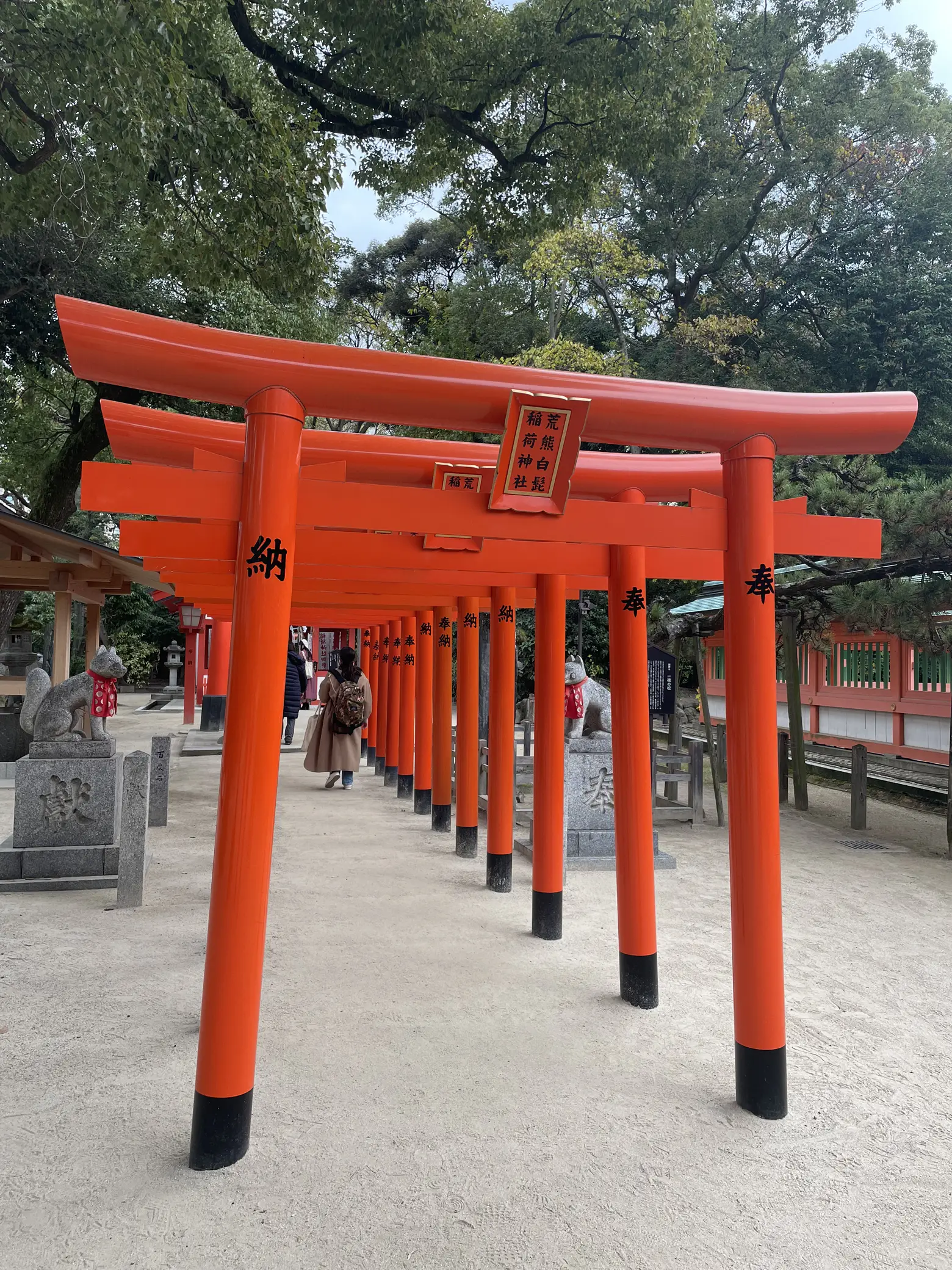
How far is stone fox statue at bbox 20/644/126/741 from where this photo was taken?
20.1ft

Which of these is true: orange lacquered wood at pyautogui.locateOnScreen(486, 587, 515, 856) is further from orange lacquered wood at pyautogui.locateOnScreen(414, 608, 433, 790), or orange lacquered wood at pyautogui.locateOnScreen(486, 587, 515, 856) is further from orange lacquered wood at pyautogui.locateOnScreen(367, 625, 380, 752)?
orange lacquered wood at pyautogui.locateOnScreen(367, 625, 380, 752)

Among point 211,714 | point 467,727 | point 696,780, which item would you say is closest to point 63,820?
point 467,727

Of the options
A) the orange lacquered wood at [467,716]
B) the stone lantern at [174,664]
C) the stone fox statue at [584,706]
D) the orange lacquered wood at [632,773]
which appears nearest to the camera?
the orange lacquered wood at [632,773]

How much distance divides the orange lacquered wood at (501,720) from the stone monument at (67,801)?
8.90ft

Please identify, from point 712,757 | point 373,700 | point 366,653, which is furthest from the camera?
point 366,653

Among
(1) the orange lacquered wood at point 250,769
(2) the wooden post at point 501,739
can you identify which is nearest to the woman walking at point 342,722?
(2) the wooden post at point 501,739

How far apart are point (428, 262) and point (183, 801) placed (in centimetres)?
1732

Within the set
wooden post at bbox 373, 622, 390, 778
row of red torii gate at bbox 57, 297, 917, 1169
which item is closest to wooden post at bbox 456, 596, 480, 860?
row of red torii gate at bbox 57, 297, 917, 1169

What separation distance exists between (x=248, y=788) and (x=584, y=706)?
5443 mm

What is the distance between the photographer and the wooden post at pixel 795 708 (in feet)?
33.3

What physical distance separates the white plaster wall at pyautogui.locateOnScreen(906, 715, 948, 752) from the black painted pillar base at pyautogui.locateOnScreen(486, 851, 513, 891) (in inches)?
309

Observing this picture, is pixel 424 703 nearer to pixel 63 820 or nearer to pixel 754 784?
pixel 63 820

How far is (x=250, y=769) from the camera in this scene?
2814 millimetres

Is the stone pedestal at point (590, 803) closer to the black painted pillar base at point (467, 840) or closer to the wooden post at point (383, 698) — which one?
the black painted pillar base at point (467, 840)
